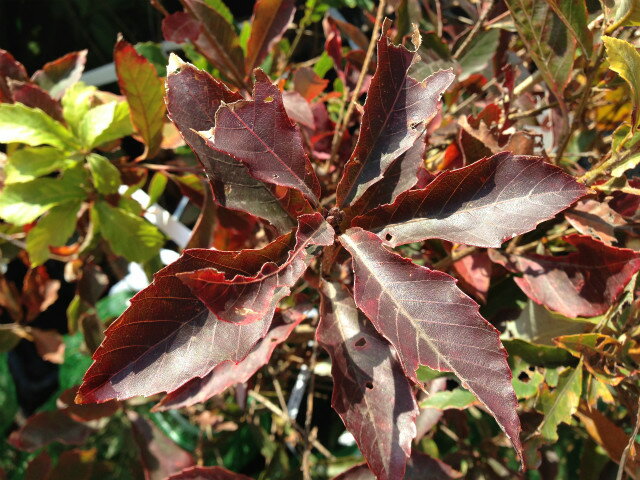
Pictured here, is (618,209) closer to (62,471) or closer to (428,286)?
(428,286)

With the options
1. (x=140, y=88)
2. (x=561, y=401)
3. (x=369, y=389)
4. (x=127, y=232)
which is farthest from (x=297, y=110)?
(x=561, y=401)

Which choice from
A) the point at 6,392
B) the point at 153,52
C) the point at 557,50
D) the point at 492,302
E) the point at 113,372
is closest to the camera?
the point at 113,372

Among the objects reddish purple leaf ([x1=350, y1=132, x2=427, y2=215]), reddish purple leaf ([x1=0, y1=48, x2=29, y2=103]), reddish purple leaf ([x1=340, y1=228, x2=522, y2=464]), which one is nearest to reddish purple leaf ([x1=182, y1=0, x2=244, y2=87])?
reddish purple leaf ([x1=0, y1=48, x2=29, y2=103])

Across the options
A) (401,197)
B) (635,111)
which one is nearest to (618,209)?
(635,111)

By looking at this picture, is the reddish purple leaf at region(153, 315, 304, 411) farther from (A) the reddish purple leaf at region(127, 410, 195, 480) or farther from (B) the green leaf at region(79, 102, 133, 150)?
(B) the green leaf at region(79, 102, 133, 150)

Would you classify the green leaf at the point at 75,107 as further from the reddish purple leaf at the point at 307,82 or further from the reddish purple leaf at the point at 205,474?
the reddish purple leaf at the point at 205,474

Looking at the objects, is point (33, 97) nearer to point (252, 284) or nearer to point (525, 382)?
point (252, 284)
